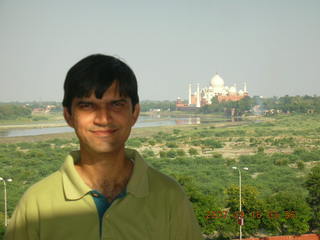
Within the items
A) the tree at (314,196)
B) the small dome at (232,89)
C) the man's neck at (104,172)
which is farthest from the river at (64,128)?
the man's neck at (104,172)

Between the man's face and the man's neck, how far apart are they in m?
0.03

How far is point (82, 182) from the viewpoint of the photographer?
1.27 m

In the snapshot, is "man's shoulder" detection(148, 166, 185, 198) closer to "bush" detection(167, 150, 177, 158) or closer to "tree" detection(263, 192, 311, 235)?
"tree" detection(263, 192, 311, 235)

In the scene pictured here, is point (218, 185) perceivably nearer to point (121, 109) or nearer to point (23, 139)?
point (121, 109)

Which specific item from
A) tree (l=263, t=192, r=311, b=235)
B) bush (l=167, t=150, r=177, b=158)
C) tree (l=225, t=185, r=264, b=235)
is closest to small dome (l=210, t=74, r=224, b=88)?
bush (l=167, t=150, r=177, b=158)

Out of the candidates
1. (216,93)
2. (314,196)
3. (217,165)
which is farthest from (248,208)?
(216,93)

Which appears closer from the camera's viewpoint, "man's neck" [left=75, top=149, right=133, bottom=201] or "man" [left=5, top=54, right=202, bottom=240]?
"man" [left=5, top=54, right=202, bottom=240]

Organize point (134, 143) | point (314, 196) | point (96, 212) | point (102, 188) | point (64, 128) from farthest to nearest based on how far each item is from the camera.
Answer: point (64, 128) → point (134, 143) → point (314, 196) → point (102, 188) → point (96, 212)

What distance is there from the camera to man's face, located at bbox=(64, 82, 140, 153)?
1292 mm

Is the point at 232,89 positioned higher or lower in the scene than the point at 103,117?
higher

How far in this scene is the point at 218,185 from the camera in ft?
55.9

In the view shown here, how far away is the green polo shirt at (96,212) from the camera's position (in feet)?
3.98

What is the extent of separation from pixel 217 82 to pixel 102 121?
79426 mm

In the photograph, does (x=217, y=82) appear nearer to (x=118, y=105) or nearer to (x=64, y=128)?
(x=64, y=128)
